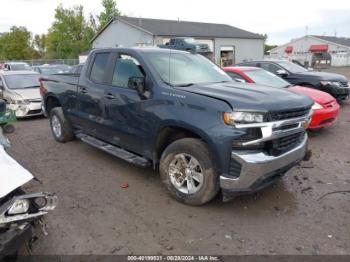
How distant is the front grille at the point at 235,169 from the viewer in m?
3.35

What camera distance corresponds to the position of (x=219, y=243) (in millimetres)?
3229

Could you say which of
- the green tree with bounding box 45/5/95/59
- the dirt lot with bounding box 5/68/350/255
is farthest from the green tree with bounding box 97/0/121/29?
the dirt lot with bounding box 5/68/350/255

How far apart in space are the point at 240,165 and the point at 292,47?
63560 mm

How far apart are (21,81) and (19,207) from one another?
9.55 m

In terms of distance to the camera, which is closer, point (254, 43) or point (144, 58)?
point (144, 58)

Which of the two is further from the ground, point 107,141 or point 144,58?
point 144,58

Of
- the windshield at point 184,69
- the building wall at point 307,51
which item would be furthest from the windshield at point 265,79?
the building wall at point 307,51

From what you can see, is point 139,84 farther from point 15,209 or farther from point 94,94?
point 15,209

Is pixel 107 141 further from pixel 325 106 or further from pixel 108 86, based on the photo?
pixel 325 106

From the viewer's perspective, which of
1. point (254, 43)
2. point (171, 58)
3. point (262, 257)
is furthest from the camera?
point (254, 43)

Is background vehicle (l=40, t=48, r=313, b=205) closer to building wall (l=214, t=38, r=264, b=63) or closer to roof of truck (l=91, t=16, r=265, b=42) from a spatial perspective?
roof of truck (l=91, t=16, r=265, b=42)

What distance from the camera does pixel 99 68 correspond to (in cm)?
528

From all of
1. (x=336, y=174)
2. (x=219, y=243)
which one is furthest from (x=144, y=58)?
(x=336, y=174)

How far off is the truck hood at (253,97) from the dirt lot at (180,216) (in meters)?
1.29
